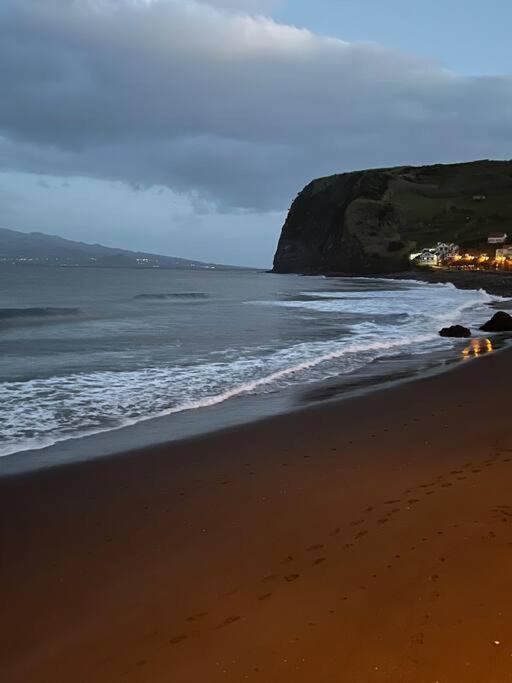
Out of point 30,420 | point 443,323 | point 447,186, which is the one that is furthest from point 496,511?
point 447,186

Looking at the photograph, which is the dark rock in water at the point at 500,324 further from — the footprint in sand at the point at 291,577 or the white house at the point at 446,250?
the white house at the point at 446,250

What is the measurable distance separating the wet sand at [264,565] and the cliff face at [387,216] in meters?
139

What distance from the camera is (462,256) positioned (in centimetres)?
13475

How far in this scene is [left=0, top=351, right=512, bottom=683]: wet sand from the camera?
3406 mm

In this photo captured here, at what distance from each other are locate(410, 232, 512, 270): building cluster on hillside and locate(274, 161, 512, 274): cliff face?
438 centimetres

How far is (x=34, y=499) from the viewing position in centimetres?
629

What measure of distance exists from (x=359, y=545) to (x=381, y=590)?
787mm

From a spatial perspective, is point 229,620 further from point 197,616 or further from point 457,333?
point 457,333

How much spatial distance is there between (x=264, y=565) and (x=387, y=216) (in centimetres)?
16155

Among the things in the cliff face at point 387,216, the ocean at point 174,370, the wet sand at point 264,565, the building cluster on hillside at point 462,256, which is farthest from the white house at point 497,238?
the wet sand at point 264,565

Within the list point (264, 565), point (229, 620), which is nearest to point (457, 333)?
point (264, 565)

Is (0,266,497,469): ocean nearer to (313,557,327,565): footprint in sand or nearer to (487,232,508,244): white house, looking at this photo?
(313,557,327,565): footprint in sand

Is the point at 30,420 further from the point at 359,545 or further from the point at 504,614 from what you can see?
the point at 504,614

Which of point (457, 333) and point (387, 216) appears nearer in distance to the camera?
point (457, 333)
